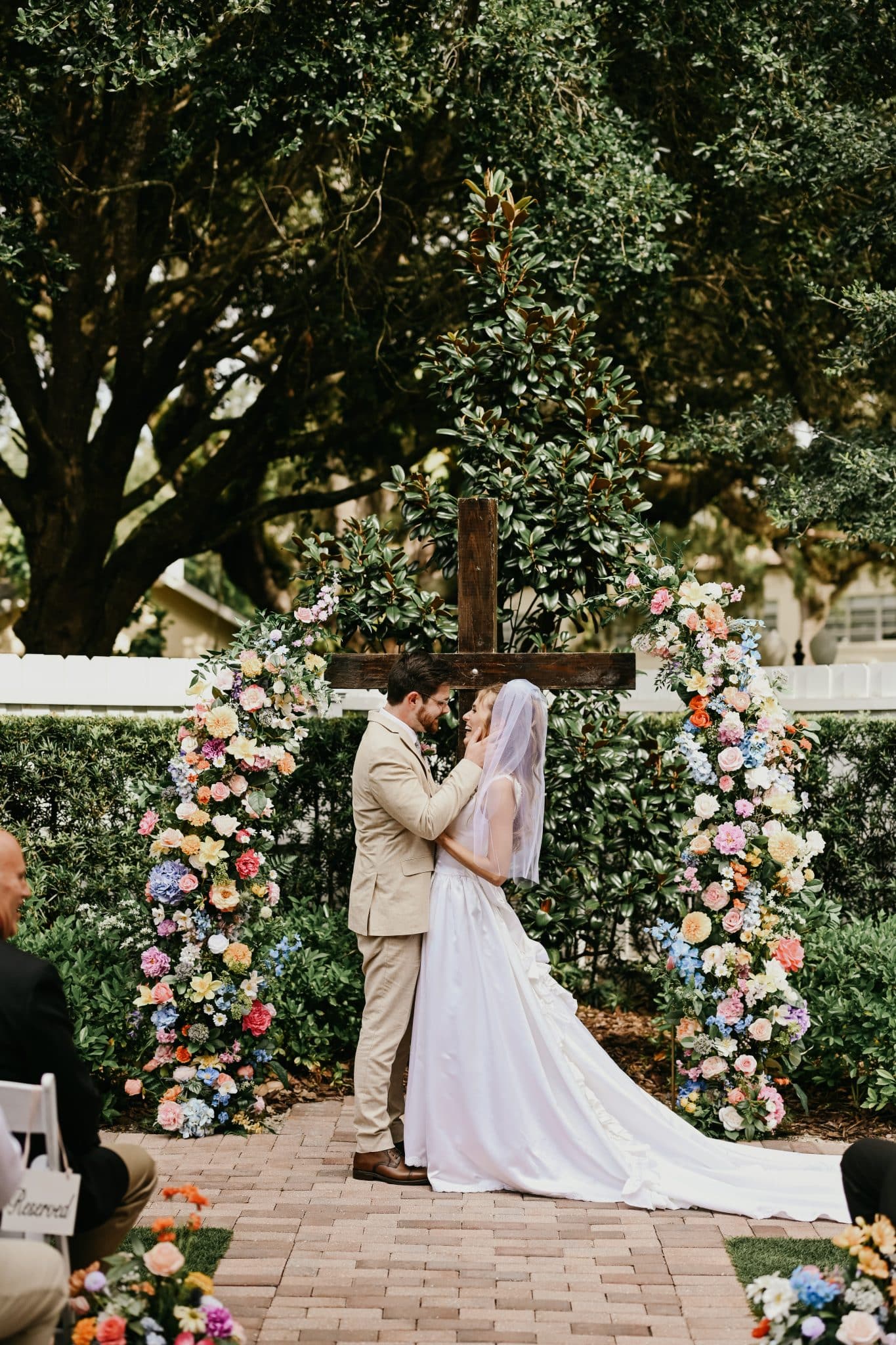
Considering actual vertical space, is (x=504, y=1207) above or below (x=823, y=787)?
below

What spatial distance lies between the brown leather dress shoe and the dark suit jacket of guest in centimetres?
206

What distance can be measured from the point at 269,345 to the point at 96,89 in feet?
13.4

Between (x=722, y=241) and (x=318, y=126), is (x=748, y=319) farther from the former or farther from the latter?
(x=318, y=126)

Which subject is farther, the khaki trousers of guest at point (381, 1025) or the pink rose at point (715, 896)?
the pink rose at point (715, 896)

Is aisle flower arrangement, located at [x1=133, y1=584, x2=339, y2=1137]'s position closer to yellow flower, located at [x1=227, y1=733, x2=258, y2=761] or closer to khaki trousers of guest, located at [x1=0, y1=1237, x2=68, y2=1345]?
yellow flower, located at [x1=227, y1=733, x2=258, y2=761]

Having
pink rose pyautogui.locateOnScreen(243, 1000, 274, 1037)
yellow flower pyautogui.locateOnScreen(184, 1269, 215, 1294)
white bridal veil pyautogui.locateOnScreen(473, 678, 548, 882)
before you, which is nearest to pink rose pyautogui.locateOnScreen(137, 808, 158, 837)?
pink rose pyautogui.locateOnScreen(243, 1000, 274, 1037)

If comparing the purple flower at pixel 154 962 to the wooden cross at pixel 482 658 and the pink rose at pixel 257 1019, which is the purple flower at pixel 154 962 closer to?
the pink rose at pixel 257 1019

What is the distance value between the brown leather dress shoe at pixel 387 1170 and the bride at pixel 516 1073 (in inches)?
2.3

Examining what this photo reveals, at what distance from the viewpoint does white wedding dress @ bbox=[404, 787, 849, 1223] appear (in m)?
5.30

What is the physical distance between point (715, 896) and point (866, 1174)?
231 cm

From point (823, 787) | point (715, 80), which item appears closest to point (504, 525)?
point (823, 787)

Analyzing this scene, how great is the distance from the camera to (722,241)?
10.2m

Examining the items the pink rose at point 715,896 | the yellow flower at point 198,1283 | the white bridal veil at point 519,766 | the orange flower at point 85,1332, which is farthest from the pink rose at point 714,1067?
the orange flower at point 85,1332

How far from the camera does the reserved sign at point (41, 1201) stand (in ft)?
10.3
